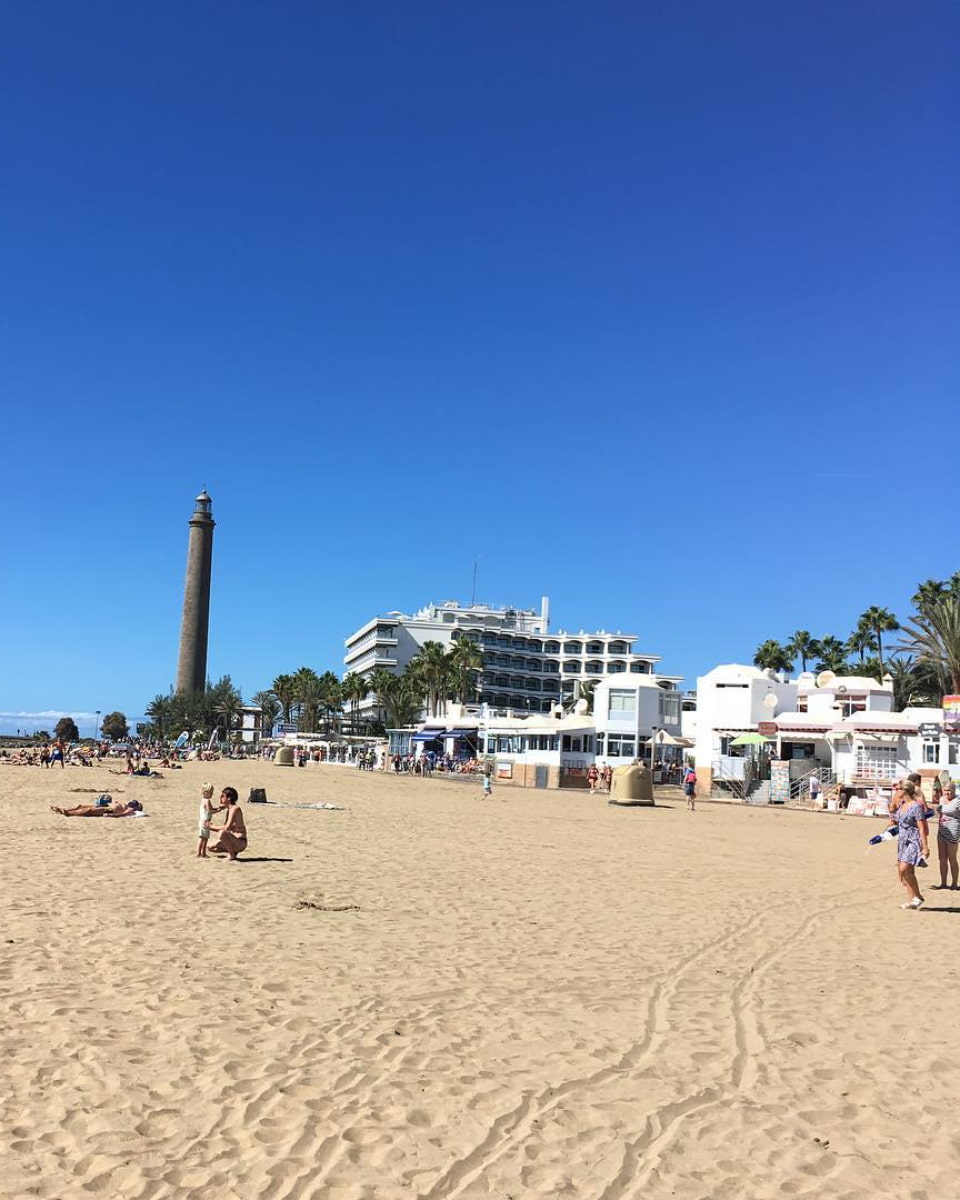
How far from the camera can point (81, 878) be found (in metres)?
11.5

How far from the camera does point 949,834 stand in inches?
508

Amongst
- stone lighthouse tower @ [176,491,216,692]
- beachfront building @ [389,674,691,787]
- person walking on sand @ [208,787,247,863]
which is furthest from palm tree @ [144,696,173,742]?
person walking on sand @ [208,787,247,863]

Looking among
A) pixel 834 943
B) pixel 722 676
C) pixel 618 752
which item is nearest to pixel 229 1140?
pixel 834 943

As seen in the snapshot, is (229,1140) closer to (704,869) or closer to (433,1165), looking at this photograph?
(433,1165)

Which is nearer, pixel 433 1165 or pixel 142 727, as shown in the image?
pixel 433 1165

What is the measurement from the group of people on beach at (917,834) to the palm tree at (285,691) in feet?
316

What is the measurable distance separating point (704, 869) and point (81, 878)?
9.04 m

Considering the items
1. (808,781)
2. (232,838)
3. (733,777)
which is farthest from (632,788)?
(232,838)

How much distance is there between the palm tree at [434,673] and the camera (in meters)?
85.8

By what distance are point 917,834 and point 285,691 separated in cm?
9972

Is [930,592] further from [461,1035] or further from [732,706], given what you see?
[461,1035]

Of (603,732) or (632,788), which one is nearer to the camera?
(632,788)

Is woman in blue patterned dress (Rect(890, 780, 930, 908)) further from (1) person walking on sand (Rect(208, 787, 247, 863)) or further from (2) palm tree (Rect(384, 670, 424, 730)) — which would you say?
(2) palm tree (Rect(384, 670, 424, 730))

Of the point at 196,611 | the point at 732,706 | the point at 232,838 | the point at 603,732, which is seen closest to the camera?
the point at 232,838
